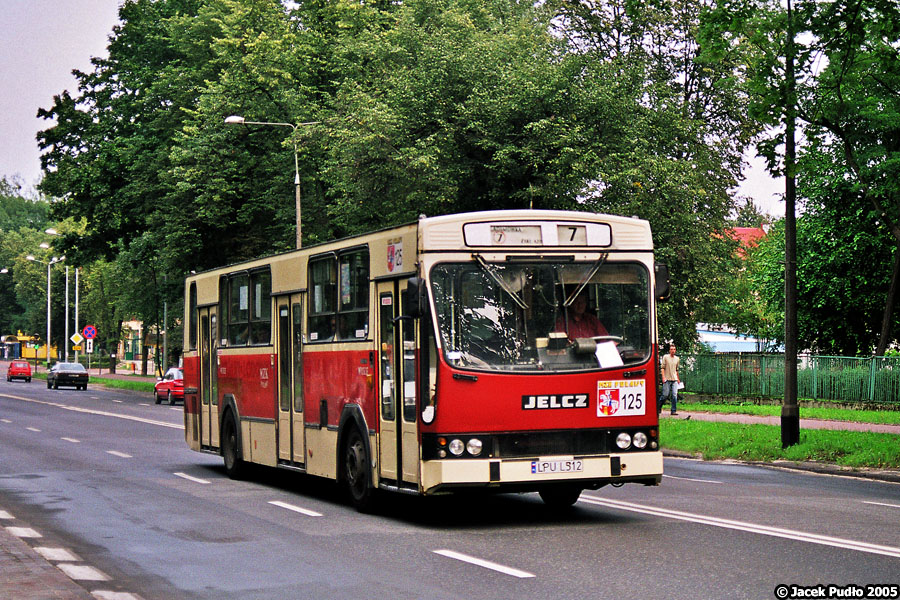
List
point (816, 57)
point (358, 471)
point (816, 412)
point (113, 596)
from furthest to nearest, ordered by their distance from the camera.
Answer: point (816, 412), point (816, 57), point (358, 471), point (113, 596)

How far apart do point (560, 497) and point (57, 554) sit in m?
5.29

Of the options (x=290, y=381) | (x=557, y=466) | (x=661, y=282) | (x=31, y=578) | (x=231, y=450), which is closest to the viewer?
(x=31, y=578)

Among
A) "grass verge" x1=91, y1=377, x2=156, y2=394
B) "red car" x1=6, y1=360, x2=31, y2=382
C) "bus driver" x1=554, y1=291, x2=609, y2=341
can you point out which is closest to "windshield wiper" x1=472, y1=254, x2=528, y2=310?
"bus driver" x1=554, y1=291, x2=609, y2=341

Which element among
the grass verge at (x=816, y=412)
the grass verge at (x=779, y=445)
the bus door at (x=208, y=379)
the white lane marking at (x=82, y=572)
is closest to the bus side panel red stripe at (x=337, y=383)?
the white lane marking at (x=82, y=572)

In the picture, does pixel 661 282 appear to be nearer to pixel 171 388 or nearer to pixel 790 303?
pixel 790 303

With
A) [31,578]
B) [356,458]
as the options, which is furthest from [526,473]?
[31,578]

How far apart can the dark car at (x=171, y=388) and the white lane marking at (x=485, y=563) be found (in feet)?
128

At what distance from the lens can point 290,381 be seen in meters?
16.4

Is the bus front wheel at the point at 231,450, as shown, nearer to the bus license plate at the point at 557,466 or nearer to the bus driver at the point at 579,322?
the bus license plate at the point at 557,466

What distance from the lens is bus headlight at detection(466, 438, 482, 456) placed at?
12.1 meters

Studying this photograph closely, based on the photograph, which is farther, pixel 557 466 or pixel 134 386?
pixel 134 386

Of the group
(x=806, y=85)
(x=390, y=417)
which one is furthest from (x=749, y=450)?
(x=390, y=417)

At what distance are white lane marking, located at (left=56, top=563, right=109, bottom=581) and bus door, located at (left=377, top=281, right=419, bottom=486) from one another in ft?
10.9

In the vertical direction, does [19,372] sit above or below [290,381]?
below
